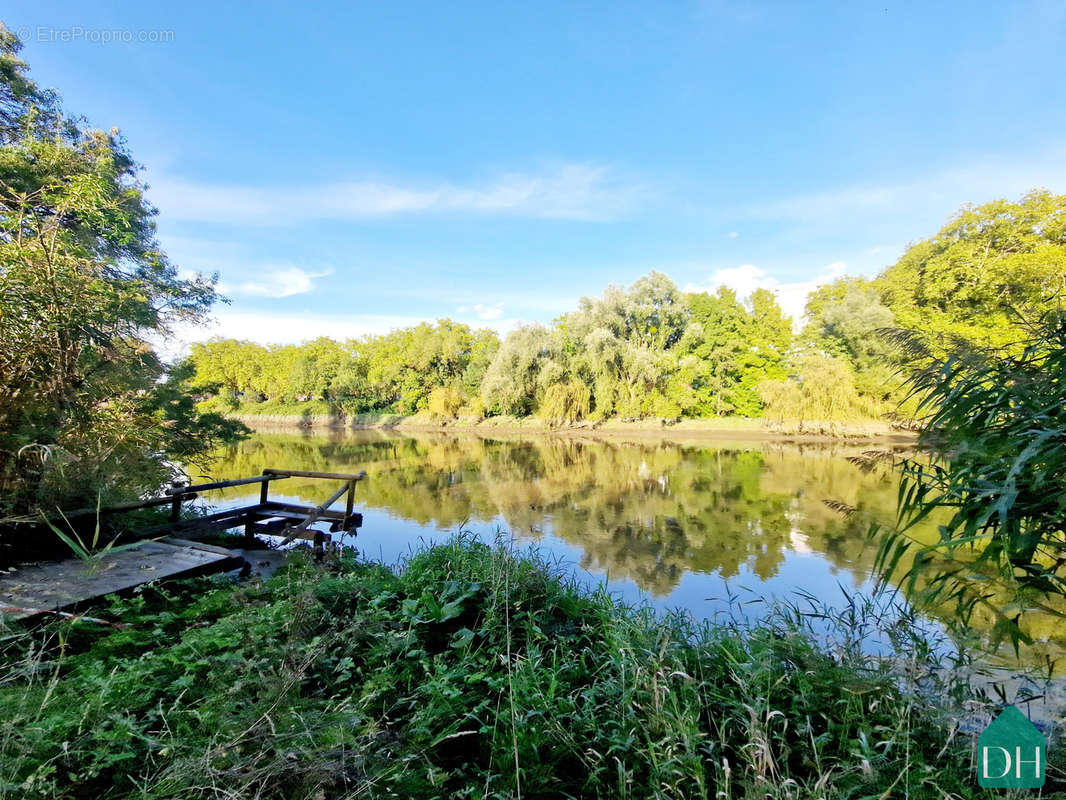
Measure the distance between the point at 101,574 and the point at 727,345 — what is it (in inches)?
1263

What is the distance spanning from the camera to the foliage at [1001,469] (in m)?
1.50

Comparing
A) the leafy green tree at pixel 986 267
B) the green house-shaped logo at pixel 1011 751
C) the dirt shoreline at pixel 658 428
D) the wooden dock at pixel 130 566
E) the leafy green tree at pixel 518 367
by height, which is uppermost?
the leafy green tree at pixel 986 267

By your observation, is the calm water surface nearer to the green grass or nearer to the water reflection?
the water reflection

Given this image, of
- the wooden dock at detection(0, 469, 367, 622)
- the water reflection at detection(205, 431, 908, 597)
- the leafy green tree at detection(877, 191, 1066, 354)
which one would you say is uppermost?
the leafy green tree at detection(877, 191, 1066, 354)

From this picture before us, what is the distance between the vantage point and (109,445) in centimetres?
427

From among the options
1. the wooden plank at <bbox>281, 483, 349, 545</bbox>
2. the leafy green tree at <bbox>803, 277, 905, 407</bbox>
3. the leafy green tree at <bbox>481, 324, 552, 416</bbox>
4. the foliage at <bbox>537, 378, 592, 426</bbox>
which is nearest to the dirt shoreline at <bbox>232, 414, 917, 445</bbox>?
the foliage at <bbox>537, 378, 592, 426</bbox>

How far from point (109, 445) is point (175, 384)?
3.70m

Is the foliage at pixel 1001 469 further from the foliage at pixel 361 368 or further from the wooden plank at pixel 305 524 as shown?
the foliage at pixel 361 368

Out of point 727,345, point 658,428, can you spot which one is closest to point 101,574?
point 658,428

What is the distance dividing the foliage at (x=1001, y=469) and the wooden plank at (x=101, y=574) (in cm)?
383

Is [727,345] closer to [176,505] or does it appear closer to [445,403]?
[445,403]

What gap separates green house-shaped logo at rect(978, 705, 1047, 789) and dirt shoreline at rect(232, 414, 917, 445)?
56.2 ft

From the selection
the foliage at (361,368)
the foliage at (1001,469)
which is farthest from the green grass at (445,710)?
the foliage at (361,368)

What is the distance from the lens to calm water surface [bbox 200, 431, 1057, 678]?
640 cm
